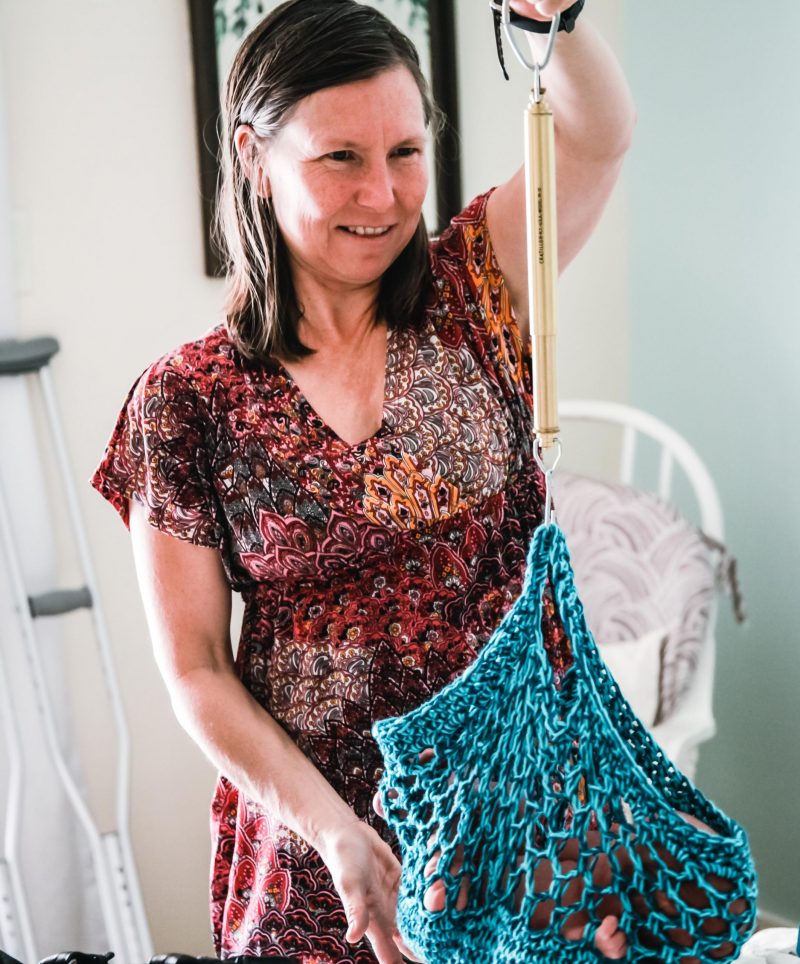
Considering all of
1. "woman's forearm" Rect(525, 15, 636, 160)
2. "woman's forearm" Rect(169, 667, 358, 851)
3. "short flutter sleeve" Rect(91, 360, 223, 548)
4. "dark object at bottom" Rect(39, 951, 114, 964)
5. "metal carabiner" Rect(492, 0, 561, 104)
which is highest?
"metal carabiner" Rect(492, 0, 561, 104)

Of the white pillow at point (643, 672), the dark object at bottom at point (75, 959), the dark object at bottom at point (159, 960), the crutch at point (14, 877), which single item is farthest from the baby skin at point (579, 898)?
the white pillow at point (643, 672)

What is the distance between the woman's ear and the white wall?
3.43 ft

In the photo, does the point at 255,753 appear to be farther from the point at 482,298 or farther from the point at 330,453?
the point at 482,298

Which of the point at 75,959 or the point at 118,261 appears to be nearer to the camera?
the point at 75,959

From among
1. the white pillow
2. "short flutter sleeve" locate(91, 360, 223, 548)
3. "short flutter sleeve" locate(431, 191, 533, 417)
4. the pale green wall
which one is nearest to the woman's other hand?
"short flutter sleeve" locate(91, 360, 223, 548)

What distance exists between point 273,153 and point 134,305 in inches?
45.7

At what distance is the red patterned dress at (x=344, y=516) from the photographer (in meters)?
1.17

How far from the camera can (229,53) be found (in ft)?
7.65

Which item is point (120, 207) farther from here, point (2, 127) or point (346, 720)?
point (346, 720)

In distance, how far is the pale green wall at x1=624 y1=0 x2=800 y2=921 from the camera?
251cm

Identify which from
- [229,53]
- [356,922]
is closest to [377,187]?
[356,922]

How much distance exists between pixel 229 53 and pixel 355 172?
1.33 meters

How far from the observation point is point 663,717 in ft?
7.50

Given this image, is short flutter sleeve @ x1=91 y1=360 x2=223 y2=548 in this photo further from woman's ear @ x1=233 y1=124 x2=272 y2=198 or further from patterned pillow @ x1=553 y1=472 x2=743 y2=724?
patterned pillow @ x1=553 y1=472 x2=743 y2=724
